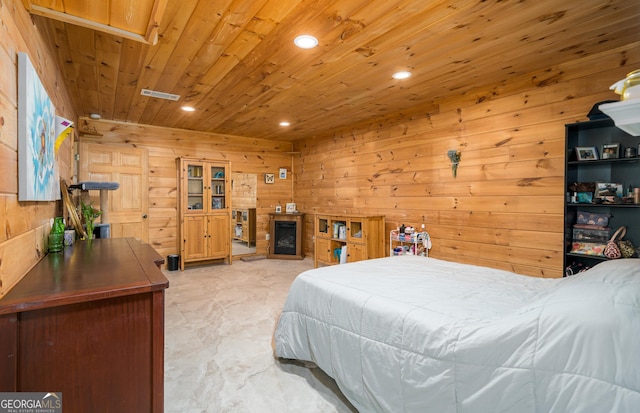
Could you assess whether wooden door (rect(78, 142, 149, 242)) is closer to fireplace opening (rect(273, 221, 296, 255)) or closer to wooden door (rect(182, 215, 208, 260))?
wooden door (rect(182, 215, 208, 260))

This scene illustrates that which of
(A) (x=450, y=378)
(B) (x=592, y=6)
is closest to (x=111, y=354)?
(A) (x=450, y=378)

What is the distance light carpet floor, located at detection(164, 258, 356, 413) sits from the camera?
186cm

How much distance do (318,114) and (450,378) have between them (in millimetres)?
3803

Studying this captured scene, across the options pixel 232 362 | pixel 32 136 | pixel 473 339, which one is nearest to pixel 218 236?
pixel 232 362

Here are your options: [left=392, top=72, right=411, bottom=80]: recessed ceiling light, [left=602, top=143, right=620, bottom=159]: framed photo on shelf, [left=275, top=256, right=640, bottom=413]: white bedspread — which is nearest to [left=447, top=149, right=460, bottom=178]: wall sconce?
[left=392, top=72, right=411, bottom=80]: recessed ceiling light

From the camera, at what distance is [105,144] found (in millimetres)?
4836

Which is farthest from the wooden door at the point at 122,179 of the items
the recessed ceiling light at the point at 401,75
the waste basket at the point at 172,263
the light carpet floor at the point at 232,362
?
the recessed ceiling light at the point at 401,75

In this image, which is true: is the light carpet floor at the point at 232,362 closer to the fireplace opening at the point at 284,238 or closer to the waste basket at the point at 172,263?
the waste basket at the point at 172,263

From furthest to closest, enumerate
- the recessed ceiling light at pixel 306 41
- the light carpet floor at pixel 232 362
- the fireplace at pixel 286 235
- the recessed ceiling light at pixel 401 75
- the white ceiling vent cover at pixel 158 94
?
the fireplace at pixel 286 235 → the white ceiling vent cover at pixel 158 94 → the recessed ceiling light at pixel 401 75 → the recessed ceiling light at pixel 306 41 → the light carpet floor at pixel 232 362

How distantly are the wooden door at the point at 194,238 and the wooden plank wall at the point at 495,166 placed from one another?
2896 mm

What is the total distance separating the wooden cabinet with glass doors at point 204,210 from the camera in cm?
525

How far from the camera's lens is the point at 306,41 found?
Answer: 7.71 feet

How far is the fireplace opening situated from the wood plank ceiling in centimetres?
275

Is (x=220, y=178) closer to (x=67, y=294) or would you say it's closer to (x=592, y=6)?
(x=67, y=294)
